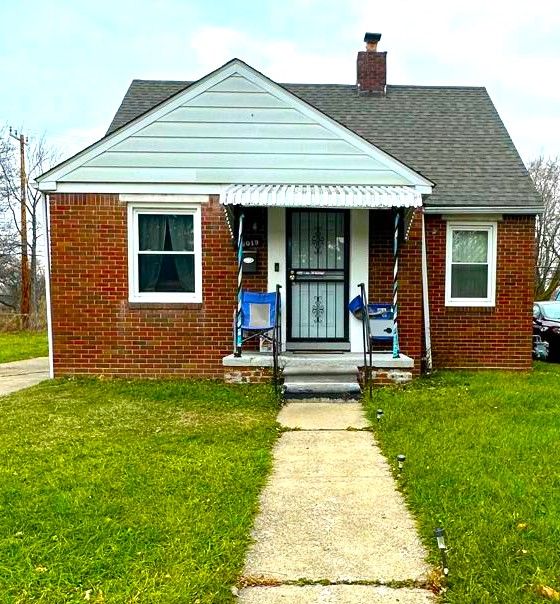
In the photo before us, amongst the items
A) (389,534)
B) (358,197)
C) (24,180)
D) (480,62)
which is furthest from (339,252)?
(24,180)

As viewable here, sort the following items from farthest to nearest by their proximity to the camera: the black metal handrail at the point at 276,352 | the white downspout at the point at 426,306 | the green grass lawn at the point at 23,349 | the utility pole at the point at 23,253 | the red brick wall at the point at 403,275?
the utility pole at the point at 23,253
the green grass lawn at the point at 23,349
the white downspout at the point at 426,306
the red brick wall at the point at 403,275
the black metal handrail at the point at 276,352

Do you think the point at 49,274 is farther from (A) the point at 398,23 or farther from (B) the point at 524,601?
(A) the point at 398,23

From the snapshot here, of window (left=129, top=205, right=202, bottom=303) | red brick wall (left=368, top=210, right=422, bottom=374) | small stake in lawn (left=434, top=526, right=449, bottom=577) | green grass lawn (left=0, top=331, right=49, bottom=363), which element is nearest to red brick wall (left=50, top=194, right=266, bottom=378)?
window (left=129, top=205, right=202, bottom=303)

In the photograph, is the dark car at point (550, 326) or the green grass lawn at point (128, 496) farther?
the dark car at point (550, 326)

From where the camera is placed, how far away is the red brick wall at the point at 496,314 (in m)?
9.78

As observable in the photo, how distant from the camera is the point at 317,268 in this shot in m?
8.96

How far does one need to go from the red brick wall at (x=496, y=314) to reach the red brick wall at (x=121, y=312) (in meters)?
3.70

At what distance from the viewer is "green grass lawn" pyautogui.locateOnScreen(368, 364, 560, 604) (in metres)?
2.84

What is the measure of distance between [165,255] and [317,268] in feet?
7.79

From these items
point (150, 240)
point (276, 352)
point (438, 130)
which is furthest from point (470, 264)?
point (150, 240)

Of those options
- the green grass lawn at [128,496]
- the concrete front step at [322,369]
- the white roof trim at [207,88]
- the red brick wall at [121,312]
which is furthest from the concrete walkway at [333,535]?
the white roof trim at [207,88]

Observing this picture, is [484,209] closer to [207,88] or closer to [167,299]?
[207,88]

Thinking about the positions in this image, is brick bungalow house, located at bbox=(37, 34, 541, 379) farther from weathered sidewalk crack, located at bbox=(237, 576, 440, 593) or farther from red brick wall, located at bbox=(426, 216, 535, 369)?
weathered sidewalk crack, located at bbox=(237, 576, 440, 593)

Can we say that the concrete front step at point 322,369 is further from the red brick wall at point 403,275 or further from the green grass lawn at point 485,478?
the red brick wall at point 403,275
